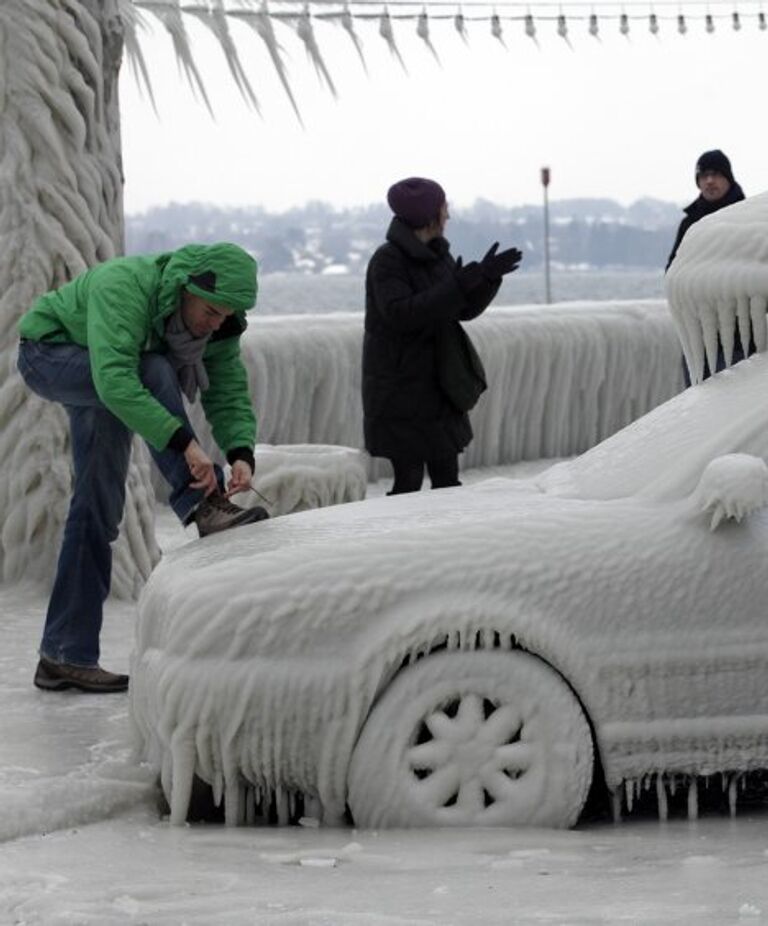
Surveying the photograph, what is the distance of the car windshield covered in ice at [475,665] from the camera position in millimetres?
4875

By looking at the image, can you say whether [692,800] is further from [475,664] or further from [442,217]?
[442,217]

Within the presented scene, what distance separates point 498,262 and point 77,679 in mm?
2049

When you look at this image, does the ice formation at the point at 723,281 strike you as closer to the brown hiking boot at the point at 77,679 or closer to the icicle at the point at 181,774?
the icicle at the point at 181,774

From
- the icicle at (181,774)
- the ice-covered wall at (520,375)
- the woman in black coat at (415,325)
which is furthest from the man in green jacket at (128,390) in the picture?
the ice-covered wall at (520,375)

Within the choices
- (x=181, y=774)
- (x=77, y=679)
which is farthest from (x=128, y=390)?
(x=181, y=774)

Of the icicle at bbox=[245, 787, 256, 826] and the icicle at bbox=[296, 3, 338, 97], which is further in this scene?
the icicle at bbox=[296, 3, 338, 97]

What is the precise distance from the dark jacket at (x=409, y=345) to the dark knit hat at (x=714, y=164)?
1917 millimetres

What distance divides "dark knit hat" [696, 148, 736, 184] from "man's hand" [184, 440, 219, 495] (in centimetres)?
387

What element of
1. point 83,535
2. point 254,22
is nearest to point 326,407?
point 254,22

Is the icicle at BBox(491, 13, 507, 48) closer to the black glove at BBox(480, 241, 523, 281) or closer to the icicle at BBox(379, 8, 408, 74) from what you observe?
the icicle at BBox(379, 8, 408, 74)

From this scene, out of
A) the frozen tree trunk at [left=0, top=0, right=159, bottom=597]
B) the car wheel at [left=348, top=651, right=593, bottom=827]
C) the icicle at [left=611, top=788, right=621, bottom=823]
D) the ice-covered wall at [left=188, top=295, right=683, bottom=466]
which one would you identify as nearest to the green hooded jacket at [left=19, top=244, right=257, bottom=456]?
the car wheel at [left=348, top=651, right=593, bottom=827]

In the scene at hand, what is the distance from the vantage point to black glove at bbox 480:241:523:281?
7.26 metres

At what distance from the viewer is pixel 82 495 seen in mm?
6605

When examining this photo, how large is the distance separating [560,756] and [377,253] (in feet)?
10.1
